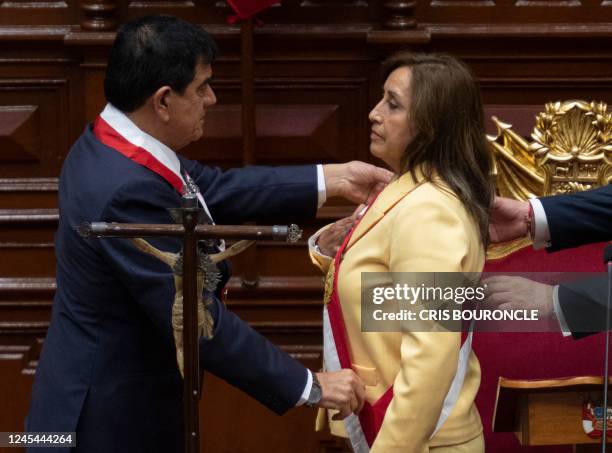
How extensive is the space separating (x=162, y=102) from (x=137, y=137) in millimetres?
96

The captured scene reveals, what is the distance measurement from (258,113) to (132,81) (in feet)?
4.28

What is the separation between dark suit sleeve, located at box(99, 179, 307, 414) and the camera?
8.37ft

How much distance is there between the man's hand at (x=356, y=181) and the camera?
3.10m

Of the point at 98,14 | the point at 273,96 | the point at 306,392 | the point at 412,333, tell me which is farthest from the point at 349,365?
the point at 98,14

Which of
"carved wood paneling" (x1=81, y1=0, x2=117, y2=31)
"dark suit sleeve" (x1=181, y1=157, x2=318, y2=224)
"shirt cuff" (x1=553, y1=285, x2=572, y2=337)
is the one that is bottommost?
"shirt cuff" (x1=553, y1=285, x2=572, y2=337)

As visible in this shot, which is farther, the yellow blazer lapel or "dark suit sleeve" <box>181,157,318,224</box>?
"dark suit sleeve" <box>181,157,318,224</box>

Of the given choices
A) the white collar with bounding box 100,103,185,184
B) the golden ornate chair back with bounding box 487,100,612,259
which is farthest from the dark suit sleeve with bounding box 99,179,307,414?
the golden ornate chair back with bounding box 487,100,612,259

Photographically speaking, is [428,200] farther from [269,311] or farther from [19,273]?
[19,273]

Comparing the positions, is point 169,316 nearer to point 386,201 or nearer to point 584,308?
point 386,201

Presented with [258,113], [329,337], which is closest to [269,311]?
[258,113]

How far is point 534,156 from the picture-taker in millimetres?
3256

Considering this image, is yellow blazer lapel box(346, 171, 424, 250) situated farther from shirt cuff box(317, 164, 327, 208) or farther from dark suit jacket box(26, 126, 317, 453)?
shirt cuff box(317, 164, 327, 208)

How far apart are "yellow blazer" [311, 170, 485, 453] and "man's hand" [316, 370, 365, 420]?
3cm

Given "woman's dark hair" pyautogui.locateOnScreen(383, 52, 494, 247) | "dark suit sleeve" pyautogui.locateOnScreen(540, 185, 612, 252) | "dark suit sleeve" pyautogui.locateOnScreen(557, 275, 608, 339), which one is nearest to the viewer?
"woman's dark hair" pyautogui.locateOnScreen(383, 52, 494, 247)
